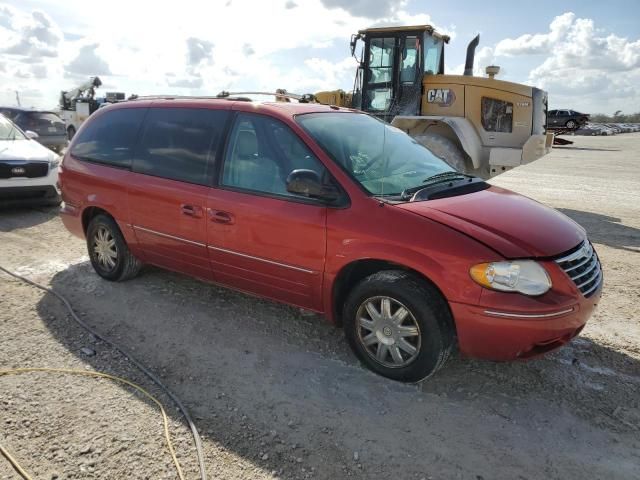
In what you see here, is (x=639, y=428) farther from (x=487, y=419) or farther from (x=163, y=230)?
(x=163, y=230)

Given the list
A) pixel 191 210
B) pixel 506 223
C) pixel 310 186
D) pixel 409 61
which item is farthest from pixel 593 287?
pixel 409 61

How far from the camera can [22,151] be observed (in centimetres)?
795

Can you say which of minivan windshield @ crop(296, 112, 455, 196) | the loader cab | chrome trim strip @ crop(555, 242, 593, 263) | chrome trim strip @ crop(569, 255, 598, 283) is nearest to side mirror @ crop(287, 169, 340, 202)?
minivan windshield @ crop(296, 112, 455, 196)

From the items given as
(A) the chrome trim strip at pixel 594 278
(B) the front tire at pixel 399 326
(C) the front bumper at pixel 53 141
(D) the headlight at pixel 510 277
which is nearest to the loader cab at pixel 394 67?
(A) the chrome trim strip at pixel 594 278

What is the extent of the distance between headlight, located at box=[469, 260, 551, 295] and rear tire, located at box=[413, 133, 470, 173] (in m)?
6.61

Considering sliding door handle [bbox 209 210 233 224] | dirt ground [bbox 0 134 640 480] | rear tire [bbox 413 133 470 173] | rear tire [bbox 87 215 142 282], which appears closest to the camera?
dirt ground [bbox 0 134 640 480]

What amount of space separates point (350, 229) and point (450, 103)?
24.9 ft

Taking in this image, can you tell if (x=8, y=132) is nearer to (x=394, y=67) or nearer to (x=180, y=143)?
(x=180, y=143)

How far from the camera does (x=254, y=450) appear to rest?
261 centimetres

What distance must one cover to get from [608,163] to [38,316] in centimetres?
2056

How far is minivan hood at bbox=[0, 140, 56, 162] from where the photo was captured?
764 cm

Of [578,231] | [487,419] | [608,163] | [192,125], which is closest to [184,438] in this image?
[487,419]

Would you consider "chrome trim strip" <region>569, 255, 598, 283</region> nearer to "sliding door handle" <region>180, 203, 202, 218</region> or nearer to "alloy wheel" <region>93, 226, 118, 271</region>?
"sliding door handle" <region>180, 203, 202, 218</region>

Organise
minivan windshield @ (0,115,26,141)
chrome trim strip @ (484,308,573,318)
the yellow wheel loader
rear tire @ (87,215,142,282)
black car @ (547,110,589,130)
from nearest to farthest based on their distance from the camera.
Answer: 1. chrome trim strip @ (484,308,573,318)
2. rear tire @ (87,215,142,282)
3. minivan windshield @ (0,115,26,141)
4. the yellow wheel loader
5. black car @ (547,110,589,130)
